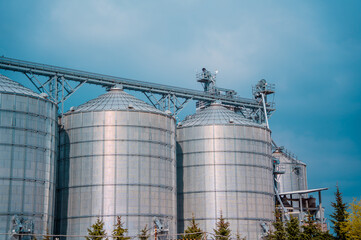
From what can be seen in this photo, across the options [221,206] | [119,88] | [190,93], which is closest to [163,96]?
[190,93]

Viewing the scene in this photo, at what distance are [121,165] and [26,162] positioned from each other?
1077 cm

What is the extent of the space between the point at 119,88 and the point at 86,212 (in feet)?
60.3

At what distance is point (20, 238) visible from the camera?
164 feet

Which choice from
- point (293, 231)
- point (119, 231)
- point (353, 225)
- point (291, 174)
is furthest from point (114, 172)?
point (291, 174)

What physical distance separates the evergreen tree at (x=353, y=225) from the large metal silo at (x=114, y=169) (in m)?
19.1

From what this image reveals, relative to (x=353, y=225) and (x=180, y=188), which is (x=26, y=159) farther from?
(x=353, y=225)

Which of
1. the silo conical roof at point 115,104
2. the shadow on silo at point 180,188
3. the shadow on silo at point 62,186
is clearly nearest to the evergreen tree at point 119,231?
the shadow on silo at point 62,186

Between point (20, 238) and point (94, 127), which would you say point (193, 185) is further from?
point (20, 238)

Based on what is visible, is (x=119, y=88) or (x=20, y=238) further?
(x=119, y=88)

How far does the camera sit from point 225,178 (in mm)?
67500

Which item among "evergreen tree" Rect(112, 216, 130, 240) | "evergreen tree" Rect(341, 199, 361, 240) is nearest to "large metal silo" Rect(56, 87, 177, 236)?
"evergreen tree" Rect(112, 216, 130, 240)

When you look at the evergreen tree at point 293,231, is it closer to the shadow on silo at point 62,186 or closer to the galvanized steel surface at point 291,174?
the shadow on silo at point 62,186

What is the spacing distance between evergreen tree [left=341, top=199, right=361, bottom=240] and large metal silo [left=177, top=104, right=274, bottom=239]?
444 inches

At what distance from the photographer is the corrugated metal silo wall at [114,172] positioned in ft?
188
